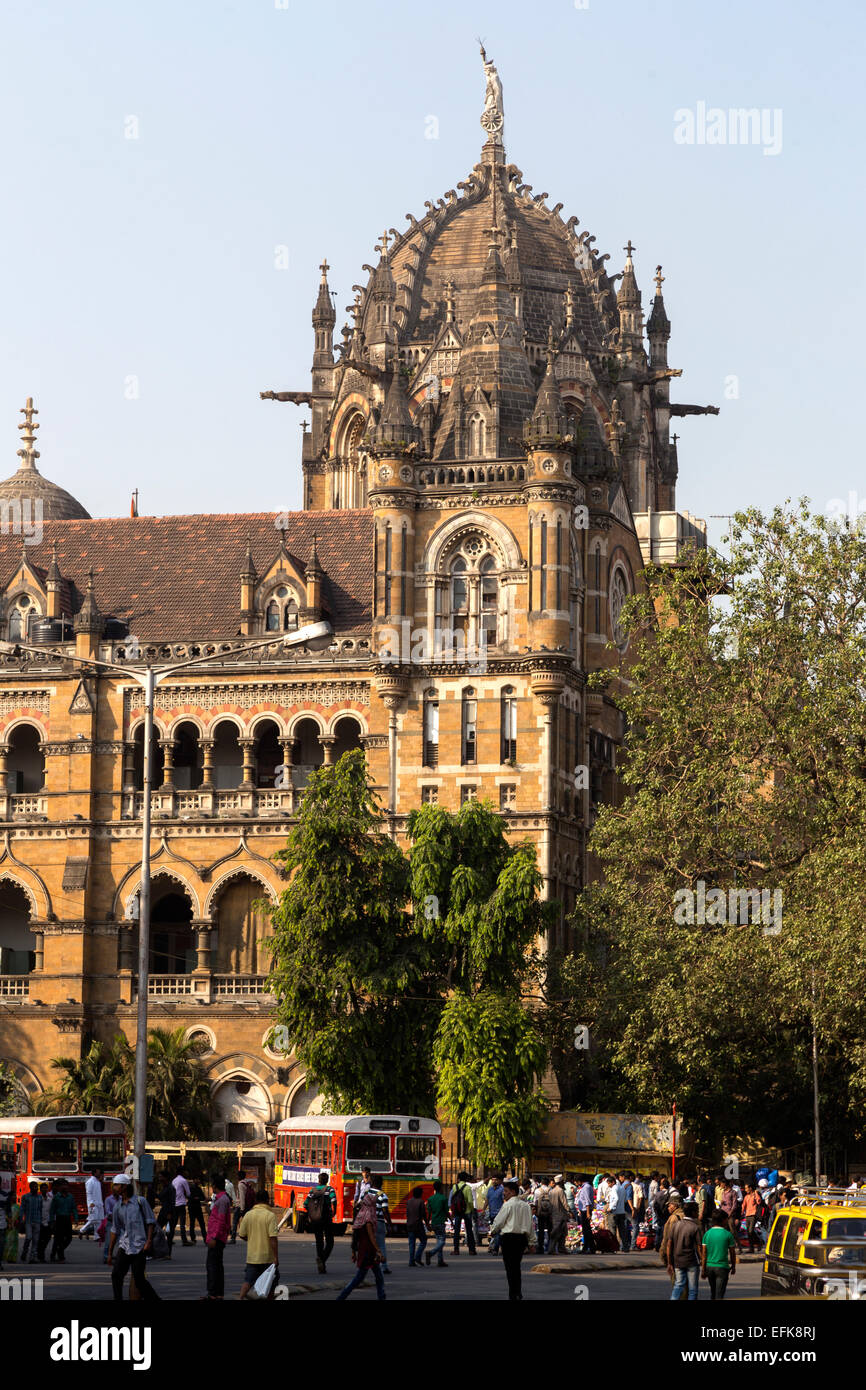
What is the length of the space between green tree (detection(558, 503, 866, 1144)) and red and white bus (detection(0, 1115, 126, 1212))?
12.9m

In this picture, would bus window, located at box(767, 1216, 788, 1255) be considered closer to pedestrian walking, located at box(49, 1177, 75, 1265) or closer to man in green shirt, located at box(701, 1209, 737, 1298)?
man in green shirt, located at box(701, 1209, 737, 1298)

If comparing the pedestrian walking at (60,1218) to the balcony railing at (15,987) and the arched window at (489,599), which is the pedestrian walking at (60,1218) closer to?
the balcony railing at (15,987)

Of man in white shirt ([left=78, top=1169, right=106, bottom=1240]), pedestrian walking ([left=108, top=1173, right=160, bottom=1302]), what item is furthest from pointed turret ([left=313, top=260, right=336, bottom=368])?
pedestrian walking ([left=108, top=1173, right=160, bottom=1302])

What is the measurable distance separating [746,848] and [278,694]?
20630 millimetres

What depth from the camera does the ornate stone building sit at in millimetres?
71625

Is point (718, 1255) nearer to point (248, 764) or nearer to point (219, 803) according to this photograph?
point (248, 764)

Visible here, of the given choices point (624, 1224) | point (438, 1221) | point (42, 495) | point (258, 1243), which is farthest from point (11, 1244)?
point (42, 495)

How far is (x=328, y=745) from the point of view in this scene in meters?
74.1

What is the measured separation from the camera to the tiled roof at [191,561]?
77.0 metres

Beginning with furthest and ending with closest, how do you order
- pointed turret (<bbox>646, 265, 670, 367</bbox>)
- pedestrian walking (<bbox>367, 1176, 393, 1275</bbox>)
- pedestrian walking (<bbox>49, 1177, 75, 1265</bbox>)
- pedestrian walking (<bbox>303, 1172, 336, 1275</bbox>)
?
pointed turret (<bbox>646, 265, 670, 367</bbox>) → pedestrian walking (<bbox>49, 1177, 75, 1265</bbox>) → pedestrian walking (<bbox>303, 1172, 336, 1275</bbox>) → pedestrian walking (<bbox>367, 1176, 393, 1275</bbox>)

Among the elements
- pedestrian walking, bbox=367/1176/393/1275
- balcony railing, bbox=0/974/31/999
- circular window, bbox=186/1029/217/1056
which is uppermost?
balcony railing, bbox=0/974/31/999

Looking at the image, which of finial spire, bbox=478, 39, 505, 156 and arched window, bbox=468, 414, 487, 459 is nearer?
arched window, bbox=468, 414, 487, 459

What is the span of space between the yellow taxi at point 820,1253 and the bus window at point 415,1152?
2280cm
